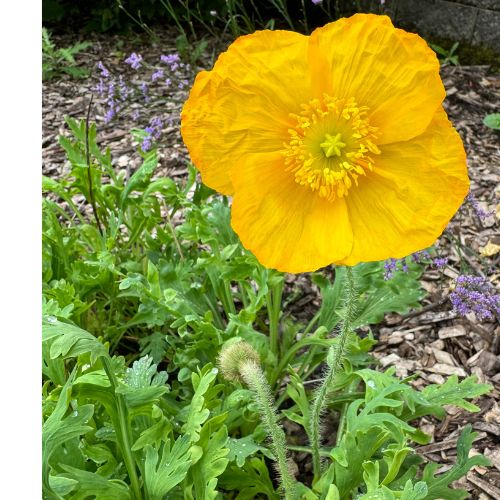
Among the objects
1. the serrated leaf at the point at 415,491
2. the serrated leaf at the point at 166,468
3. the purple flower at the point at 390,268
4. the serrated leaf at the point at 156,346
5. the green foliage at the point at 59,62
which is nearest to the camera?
the serrated leaf at the point at 415,491

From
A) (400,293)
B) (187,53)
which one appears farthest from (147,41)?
(400,293)

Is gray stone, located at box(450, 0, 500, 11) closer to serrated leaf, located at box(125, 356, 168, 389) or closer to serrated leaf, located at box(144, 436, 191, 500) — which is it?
serrated leaf, located at box(125, 356, 168, 389)

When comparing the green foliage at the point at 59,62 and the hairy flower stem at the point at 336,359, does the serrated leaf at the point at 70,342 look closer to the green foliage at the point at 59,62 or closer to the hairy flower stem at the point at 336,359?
the hairy flower stem at the point at 336,359

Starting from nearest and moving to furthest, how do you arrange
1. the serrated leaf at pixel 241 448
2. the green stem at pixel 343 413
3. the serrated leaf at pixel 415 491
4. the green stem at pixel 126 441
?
the serrated leaf at pixel 415 491 < the green stem at pixel 126 441 < the serrated leaf at pixel 241 448 < the green stem at pixel 343 413

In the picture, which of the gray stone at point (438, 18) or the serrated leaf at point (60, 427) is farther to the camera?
the gray stone at point (438, 18)

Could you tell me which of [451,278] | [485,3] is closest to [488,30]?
[485,3]

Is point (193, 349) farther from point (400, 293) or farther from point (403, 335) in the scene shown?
point (403, 335)

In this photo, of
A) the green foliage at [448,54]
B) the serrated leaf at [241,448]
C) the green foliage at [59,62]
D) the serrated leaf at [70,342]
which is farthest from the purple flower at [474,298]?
the green foliage at [59,62]
